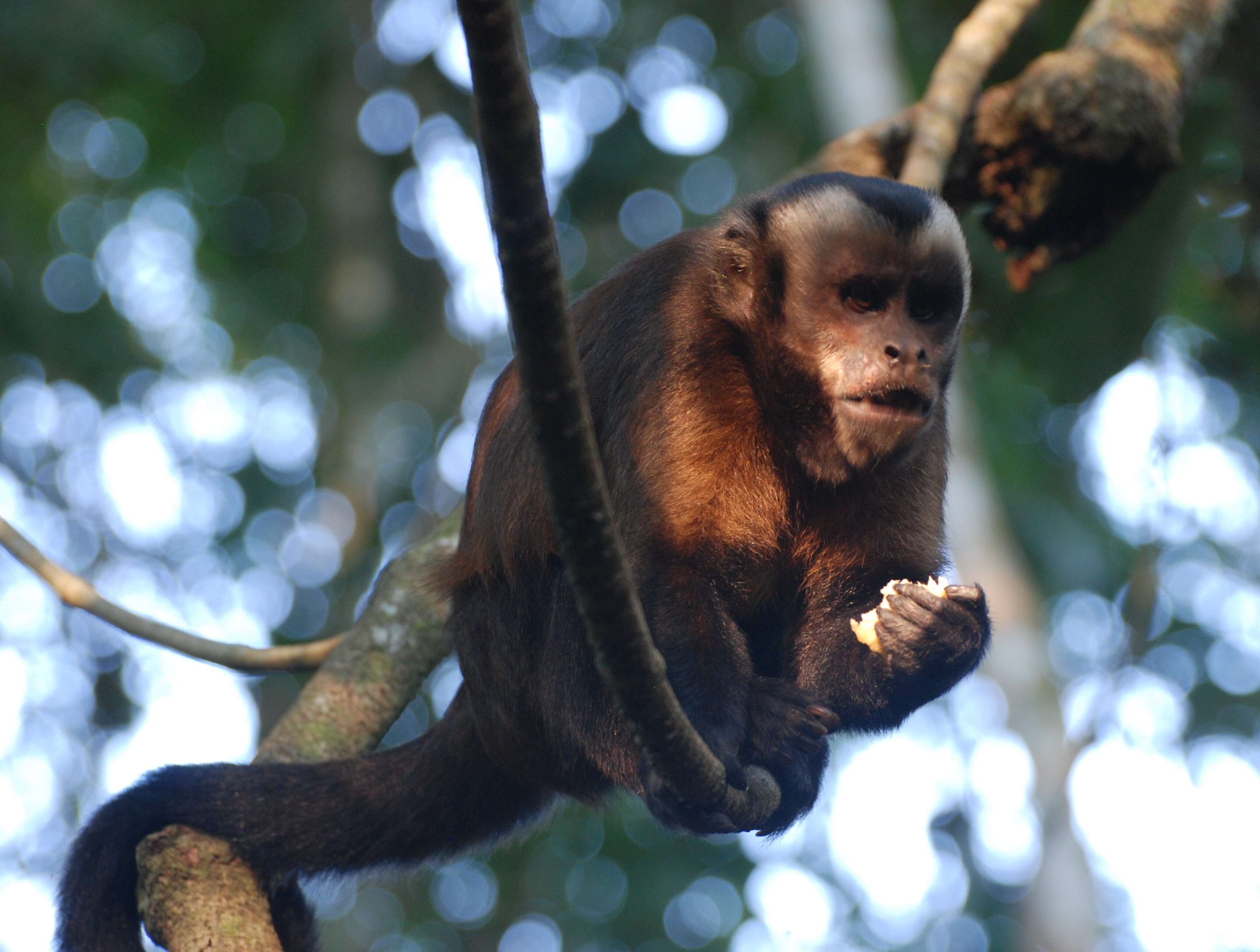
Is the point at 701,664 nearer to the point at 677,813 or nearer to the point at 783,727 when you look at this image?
the point at 783,727

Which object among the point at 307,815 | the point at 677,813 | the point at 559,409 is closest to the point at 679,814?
the point at 677,813

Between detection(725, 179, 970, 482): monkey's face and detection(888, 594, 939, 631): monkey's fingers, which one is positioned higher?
detection(725, 179, 970, 482): monkey's face

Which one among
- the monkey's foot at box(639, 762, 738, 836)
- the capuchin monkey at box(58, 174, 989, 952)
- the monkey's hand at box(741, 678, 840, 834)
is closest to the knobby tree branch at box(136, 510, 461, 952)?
the capuchin monkey at box(58, 174, 989, 952)

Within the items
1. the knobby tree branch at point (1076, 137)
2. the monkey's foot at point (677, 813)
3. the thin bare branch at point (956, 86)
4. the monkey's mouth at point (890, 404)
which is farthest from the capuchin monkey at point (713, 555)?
the knobby tree branch at point (1076, 137)

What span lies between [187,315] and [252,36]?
7334 mm

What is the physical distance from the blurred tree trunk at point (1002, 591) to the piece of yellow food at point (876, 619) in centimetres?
224

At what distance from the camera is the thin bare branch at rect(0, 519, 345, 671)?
4793 millimetres

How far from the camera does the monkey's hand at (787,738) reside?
3422 millimetres

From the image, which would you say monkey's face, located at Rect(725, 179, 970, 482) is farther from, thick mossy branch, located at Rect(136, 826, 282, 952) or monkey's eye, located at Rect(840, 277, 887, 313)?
thick mossy branch, located at Rect(136, 826, 282, 952)

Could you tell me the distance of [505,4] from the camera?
1599 mm

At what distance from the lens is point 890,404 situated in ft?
12.6

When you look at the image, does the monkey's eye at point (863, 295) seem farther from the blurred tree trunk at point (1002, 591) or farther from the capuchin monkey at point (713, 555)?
the blurred tree trunk at point (1002, 591)

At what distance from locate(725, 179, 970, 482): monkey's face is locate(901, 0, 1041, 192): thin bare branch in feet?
4.95

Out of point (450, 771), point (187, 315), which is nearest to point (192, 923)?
point (450, 771)
